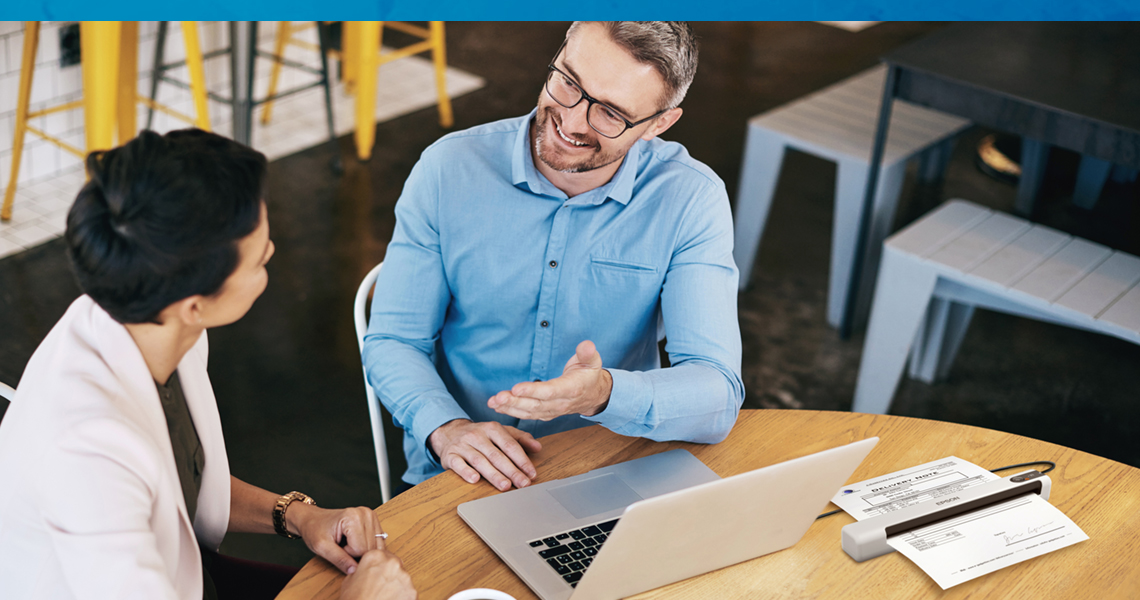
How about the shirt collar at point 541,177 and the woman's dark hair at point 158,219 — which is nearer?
the woman's dark hair at point 158,219

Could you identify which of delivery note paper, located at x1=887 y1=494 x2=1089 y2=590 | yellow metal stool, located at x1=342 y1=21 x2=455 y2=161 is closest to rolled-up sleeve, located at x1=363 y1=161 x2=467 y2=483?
delivery note paper, located at x1=887 y1=494 x2=1089 y2=590

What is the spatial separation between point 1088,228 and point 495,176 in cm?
329

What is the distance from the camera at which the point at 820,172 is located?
449 cm

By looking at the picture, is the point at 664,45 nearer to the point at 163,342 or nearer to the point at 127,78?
the point at 163,342

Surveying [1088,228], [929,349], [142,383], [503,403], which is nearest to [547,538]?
[503,403]

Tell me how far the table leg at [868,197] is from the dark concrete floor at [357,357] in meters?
0.10

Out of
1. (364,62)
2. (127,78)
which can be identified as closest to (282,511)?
(127,78)

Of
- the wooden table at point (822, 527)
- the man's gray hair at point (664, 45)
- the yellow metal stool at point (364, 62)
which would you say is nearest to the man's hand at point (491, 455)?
the wooden table at point (822, 527)

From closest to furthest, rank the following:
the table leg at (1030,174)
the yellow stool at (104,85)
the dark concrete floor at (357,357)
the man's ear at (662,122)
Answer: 1. the man's ear at (662,122)
2. the dark concrete floor at (357,357)
3. the yellow stool at (104,85)
4. the table leg at (1030,174)

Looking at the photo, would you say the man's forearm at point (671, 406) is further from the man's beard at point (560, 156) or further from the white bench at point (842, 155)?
the white bench at point (842, 155)

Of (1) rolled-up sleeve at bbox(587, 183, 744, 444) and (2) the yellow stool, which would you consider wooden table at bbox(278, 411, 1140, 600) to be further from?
(2) the yellow stool

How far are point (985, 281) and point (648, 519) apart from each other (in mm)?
1809

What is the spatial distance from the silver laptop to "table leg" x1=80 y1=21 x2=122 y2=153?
2.22 meters

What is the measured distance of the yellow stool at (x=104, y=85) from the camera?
2967mm
